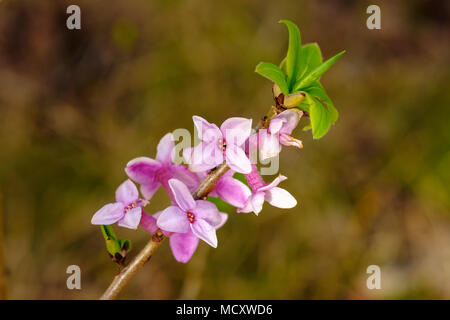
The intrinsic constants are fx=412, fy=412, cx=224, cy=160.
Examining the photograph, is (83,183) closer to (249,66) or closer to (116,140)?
(116,140)

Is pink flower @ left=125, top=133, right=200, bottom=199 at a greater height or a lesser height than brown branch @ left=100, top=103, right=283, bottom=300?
greater

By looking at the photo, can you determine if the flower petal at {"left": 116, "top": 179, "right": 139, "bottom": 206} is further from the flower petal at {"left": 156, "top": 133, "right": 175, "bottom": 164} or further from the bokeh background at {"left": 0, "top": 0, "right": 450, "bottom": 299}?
the bokeh background at {"left": 0, "top": 0, "right": 450, "bottom": 299}

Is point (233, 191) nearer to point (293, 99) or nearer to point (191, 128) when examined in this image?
point (293, 99)

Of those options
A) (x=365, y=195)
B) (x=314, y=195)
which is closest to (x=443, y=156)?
(x=365, y=195)

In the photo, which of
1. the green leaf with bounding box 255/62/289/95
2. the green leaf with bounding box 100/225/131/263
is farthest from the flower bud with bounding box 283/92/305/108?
the green leaf with bounding box 100/225/131/263

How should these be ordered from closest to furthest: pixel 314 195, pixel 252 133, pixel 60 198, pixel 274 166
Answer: pixel 252 133
pixel 274 166
pixel 60 198
pixel 314 195

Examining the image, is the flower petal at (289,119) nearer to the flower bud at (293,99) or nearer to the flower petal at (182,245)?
the flower bud at (293,99)

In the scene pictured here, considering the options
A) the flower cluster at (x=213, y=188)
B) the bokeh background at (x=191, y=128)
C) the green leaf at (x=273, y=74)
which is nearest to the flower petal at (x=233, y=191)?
the flower cluster at (x=213, y=188)

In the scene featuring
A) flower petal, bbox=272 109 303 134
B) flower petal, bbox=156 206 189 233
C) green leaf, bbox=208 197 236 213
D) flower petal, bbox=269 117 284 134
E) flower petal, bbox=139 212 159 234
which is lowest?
flower petal, bbox=156 206 189 233
